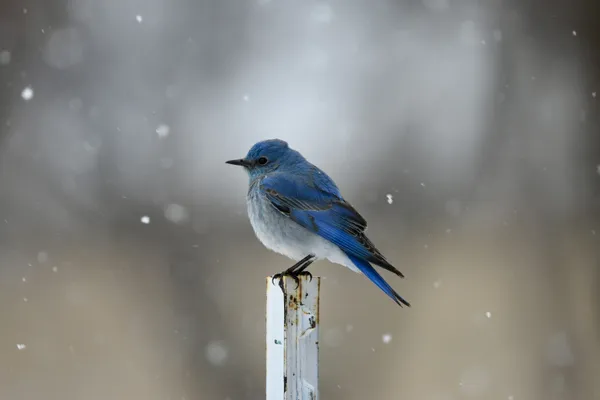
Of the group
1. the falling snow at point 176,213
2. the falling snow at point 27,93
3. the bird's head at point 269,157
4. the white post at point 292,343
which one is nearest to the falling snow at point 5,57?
the falling snow at point 27,93

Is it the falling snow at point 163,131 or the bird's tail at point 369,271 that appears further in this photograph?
the falling snow at point 163,131

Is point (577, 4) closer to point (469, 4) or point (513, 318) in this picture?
point (469, 4)

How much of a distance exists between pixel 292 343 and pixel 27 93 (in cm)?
640

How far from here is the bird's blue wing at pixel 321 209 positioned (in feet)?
10.00

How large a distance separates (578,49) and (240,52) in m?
3.26

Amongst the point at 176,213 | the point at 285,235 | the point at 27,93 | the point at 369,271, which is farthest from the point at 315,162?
the point at 369,271

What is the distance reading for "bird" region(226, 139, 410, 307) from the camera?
3141 millimetres

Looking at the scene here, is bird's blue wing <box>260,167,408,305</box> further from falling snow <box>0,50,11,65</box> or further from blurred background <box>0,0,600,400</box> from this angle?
falling snow <box>0,50,11,65</box>

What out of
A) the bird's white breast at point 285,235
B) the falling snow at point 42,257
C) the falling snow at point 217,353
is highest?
the falling snow at point 42,257

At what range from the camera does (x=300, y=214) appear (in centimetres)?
325

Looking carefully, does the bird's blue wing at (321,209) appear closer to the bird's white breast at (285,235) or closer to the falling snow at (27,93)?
the bird's white breast at (285,235)

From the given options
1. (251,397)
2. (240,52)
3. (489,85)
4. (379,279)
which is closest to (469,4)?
(489,85)

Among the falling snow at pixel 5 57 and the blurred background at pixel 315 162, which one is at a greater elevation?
the falling snow at pixel 5 57

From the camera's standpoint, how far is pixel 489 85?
7676 mm
